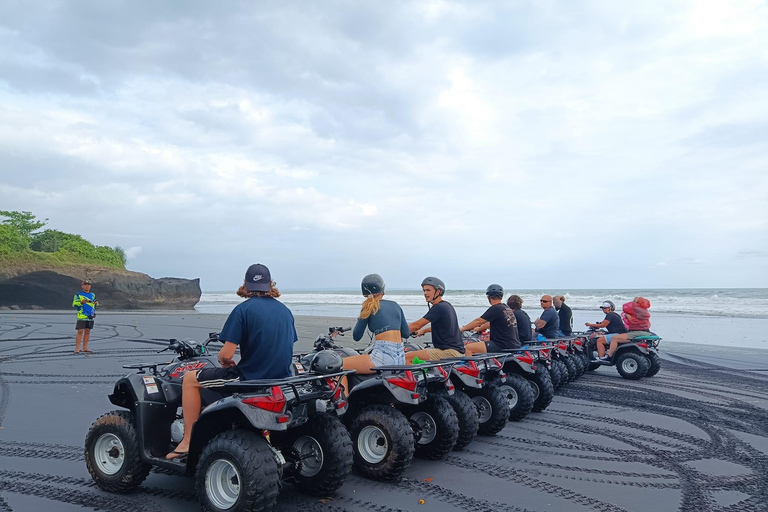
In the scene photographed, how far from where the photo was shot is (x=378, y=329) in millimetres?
5676

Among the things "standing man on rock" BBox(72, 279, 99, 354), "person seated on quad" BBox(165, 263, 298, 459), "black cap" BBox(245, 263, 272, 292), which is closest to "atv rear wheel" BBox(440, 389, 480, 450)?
"person seated on quad" BBox(165, 263, 298, 459)

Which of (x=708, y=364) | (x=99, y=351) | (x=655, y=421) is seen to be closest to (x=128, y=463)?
(x=655, y=421)

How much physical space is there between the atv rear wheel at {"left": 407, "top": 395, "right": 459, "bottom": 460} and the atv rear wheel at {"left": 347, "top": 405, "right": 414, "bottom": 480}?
A: 60cm

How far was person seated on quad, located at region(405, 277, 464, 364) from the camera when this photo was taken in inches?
256

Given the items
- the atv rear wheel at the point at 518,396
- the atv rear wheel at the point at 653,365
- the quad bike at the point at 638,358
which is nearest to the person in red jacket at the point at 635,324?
the quad bike at the point at 638,358

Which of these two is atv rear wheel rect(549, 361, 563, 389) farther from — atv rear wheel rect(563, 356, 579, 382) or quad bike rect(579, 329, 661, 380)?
quad bike rect(579, 329, 661, 380)

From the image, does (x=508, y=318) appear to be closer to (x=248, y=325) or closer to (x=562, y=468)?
(x=562, y=468)

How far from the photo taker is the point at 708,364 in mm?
13258

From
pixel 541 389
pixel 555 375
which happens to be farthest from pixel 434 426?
pixel 555 375

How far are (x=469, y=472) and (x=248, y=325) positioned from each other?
8.46 feet

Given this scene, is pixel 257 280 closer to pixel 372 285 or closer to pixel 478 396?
pixel 372 285

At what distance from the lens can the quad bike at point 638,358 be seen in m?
11.4

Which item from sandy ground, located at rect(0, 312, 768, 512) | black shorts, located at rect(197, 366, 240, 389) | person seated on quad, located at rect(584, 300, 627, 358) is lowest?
sandy ground, located at rect(0, 312, 768, 512)

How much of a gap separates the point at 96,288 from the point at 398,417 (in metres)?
40.6
